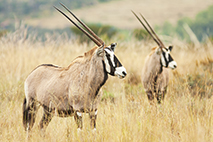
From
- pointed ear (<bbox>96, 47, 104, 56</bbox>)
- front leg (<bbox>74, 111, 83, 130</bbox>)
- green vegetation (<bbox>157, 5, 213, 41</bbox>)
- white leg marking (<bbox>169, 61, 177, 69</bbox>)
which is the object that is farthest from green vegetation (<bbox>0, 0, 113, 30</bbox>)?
front leg (<bbox>74, 111, 83, 130</bbox>)

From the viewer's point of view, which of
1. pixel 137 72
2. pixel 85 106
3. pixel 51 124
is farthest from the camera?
pixel 137 72

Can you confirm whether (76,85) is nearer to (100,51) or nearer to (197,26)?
(100,51)

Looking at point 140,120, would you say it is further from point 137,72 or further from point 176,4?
point 176,4

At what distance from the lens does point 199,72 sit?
784 centimetres

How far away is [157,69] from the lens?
6.09 m

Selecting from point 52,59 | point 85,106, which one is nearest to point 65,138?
point 85,106

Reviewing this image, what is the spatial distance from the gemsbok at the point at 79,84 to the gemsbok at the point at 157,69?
2.31m

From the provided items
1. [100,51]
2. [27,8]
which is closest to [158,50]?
[100,51]

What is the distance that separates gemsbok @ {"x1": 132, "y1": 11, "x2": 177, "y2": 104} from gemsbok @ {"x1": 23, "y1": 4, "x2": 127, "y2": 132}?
7.59ft

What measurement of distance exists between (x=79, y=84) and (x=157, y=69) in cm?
281

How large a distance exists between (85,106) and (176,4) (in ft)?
356

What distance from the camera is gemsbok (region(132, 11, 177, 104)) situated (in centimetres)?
584

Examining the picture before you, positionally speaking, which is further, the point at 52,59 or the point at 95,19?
the point at 95,19

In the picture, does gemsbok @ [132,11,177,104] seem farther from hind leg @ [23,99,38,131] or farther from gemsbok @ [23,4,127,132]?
hind leg @ [23,99,38,131]
